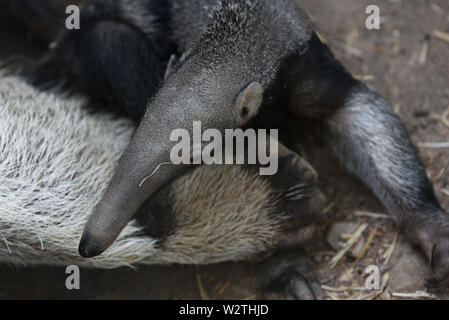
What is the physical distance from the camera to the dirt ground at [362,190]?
416 cm

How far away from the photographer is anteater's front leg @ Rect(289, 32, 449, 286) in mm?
4027

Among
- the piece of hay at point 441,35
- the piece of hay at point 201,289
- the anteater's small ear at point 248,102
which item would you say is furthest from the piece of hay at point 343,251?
the piece of hay at point 441,35

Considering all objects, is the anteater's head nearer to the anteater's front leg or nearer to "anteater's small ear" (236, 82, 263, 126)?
"anteater's small ear" (236, 82, 263, 126)

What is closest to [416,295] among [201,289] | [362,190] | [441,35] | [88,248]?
[362,190]

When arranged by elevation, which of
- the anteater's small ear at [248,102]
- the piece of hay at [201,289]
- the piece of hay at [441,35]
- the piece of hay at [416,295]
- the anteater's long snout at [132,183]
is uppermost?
the piece of hay at [441,35]

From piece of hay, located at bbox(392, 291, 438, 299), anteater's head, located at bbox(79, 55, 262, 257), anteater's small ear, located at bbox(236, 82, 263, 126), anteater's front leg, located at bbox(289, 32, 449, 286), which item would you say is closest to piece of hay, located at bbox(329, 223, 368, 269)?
anteater's front leg, located at bbox(289, 32, 449, 286)

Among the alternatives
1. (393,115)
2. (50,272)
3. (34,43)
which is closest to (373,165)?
(393,115)

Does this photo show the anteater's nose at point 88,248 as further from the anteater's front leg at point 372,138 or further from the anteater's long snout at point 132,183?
Answer: the anteater's front leg at point 372,138

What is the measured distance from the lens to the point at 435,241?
3879mm

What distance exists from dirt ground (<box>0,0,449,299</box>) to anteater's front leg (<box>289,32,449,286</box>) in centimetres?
22

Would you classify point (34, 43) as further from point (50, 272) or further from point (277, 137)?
point (277, 137)

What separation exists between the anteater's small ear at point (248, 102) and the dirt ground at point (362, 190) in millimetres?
1169

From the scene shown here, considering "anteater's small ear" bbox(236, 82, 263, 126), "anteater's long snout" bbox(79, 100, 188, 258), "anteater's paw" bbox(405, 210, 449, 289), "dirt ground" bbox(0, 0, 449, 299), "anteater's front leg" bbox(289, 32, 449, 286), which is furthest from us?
"dirt ground" bbox(0, 0, 449, 299)

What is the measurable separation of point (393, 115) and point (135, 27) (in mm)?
1952
